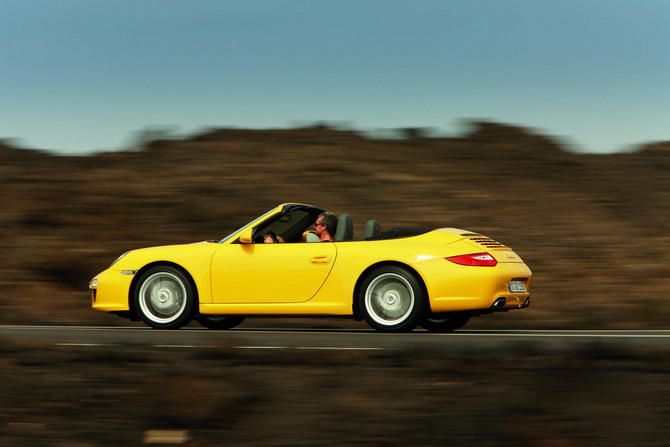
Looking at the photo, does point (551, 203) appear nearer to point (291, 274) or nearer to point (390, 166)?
point (390, 166)

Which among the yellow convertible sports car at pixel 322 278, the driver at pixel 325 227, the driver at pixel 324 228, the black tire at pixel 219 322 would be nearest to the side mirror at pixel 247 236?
the yellow convertible sports car at pixel 322 278

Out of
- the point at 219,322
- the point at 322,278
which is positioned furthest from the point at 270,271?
the point at 219,322

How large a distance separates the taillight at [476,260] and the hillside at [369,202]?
321 cm

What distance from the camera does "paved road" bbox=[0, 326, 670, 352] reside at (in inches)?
302

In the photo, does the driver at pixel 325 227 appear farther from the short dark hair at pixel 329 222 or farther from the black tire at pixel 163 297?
the black tire at pixel 163 297

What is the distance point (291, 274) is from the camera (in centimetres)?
963

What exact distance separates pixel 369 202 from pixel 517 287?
891 centimetres

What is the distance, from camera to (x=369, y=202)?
59.8ft

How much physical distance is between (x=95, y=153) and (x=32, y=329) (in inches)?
458

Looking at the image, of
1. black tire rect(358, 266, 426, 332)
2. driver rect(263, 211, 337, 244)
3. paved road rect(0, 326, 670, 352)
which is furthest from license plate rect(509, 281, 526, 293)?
driver rect(263, 211, 337, 244)

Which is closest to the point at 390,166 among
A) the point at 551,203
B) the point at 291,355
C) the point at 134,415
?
the point at 551,203

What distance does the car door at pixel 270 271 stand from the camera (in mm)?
9562

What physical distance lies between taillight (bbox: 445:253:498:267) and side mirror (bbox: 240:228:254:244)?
2.26m

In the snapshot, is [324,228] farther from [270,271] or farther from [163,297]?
[163,297]
